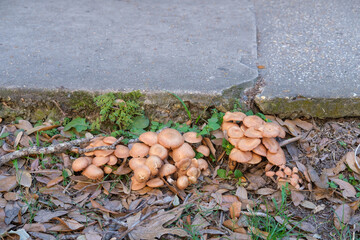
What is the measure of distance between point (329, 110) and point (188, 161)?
3.83 feet

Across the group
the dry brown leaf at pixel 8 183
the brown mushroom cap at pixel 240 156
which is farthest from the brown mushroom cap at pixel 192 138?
the dry brown leaf at pixel 8 183

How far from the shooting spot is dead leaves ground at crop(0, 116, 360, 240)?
83.9 inches

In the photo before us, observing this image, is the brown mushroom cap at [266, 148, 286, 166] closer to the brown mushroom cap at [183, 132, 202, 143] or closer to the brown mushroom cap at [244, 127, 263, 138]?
the brown mushroom cap at [244, 127, 263, 138]

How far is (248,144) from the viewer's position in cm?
229

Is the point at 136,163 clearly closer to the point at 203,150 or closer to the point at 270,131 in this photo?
the point at 203,150

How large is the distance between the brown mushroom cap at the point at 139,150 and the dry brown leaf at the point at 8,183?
2.84ft

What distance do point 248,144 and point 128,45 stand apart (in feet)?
5.25

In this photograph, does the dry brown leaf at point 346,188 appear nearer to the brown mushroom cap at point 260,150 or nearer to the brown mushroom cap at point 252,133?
the brown mushroom cap at point 260,150

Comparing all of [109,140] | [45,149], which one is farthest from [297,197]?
[45,149]

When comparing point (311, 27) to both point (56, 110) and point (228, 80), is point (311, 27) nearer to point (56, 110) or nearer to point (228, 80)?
point (228, 80)

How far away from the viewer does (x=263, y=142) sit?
2.34m

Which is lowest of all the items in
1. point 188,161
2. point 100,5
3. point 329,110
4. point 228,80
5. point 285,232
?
point 285,232

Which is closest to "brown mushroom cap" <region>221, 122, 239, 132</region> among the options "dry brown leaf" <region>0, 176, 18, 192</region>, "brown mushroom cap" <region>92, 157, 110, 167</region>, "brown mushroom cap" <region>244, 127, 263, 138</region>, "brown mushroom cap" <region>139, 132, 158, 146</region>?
"brown mushroom cap" <region>244, 127, 263, 138</region>

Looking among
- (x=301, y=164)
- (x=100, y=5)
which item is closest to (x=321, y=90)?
(x=301, y=164)
